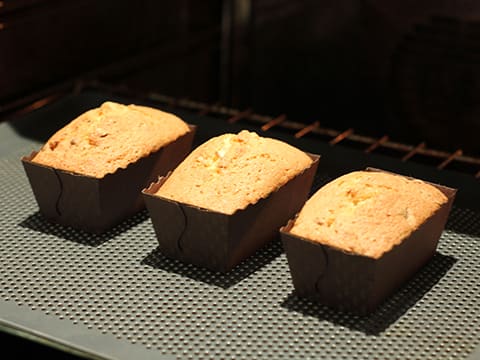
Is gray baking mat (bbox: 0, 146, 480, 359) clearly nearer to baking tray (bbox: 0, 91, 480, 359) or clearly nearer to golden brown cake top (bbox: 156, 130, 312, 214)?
baking tray (bbox: 0, 91, 480, 359)

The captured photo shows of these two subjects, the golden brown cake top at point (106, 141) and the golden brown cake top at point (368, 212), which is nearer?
the golden brown cake top at point (368, 212)

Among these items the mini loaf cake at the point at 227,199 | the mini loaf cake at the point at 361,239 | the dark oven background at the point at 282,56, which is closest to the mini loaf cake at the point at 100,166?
the mini loaf cake at the point at 227,199

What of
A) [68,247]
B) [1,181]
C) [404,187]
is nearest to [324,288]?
[404,187]

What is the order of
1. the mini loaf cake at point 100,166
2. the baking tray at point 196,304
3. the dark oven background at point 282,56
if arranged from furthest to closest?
1. the dark oven background at point 282,56
2. the mini loaf cake at point 100,166
3. the baking tray at point 196,304

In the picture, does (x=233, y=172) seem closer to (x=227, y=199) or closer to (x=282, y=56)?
(x=227, y=199)

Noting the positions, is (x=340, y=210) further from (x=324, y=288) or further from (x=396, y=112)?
(x=396, y=112)

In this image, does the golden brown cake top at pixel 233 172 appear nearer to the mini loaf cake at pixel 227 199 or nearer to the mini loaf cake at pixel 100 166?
the mini loaf cake at pixel 227 199

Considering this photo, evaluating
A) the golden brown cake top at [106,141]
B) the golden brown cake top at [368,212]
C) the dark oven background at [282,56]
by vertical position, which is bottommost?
the dark oven background at [282,56]
